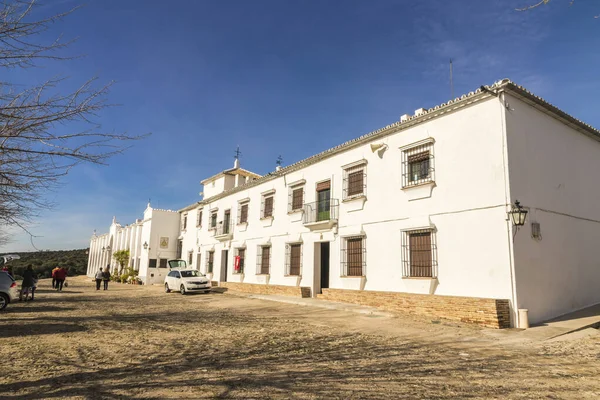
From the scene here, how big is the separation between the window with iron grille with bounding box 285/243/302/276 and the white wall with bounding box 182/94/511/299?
1.28 feet

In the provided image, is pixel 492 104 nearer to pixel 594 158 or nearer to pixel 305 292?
pixel 594 158

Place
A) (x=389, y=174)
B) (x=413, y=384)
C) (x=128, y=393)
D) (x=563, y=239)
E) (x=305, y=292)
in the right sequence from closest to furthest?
(x=128, y=393)
(x=413, y=384)
(x=563, y=239)
(x=389, y=174)
(x=305, y=292)

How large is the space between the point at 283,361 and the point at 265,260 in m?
15.0

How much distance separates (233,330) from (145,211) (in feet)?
95.9

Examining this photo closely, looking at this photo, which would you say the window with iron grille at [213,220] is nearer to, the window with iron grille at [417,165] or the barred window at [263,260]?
the barred window at [263,260]

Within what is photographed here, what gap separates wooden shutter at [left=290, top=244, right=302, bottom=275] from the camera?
60.7ft

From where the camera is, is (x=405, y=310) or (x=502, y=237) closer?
(x=502, y=237)

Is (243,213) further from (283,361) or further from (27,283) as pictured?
(283,361)

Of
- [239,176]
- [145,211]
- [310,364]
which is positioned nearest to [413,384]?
[310,364]

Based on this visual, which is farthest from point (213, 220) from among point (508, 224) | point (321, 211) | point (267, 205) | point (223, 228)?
point (508, 224)

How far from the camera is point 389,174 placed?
46.5 feet

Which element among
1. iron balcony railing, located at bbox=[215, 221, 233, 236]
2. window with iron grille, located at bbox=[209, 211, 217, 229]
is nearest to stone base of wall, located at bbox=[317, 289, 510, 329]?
iron balcony railing, located at bbox=[215, 221, 233, 236]

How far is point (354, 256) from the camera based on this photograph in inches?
604

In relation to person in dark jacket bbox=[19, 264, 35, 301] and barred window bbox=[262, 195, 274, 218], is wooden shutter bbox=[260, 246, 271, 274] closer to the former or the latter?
barred window bbox=[262, 195, 274, 218]
